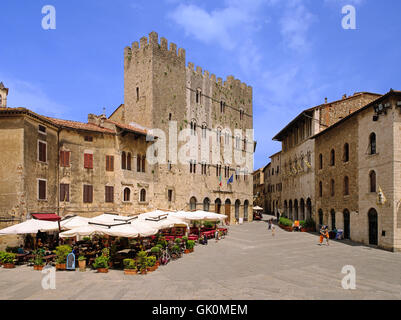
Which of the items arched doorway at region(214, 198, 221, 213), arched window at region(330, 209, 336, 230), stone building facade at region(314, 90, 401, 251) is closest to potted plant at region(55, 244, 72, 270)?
stone building facade at region(314, 90, 401, 251)

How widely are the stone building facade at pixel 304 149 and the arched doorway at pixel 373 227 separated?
35.5 feet

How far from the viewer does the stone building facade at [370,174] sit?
2138 cm

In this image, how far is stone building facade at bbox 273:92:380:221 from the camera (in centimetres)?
3522

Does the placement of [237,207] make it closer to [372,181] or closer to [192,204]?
[192,204]

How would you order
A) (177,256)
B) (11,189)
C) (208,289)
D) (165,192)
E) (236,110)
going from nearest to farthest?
(208,289), (177,256), (11,189), (165,192), (236,110)

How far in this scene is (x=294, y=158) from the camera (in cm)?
4250

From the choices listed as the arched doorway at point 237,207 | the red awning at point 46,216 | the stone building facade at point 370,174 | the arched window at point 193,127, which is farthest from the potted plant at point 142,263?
the arched doorway at point 237,207

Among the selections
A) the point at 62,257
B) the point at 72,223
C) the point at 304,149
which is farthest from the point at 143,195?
the point at 304,149

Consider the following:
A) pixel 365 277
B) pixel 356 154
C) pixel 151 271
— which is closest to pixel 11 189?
pixel 151 271

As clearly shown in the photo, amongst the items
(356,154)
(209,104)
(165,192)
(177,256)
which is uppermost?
(209,104)

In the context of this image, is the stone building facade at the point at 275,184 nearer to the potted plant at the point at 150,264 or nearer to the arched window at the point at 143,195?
the arched window at the point at 143,195

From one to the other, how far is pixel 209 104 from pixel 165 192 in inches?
547
